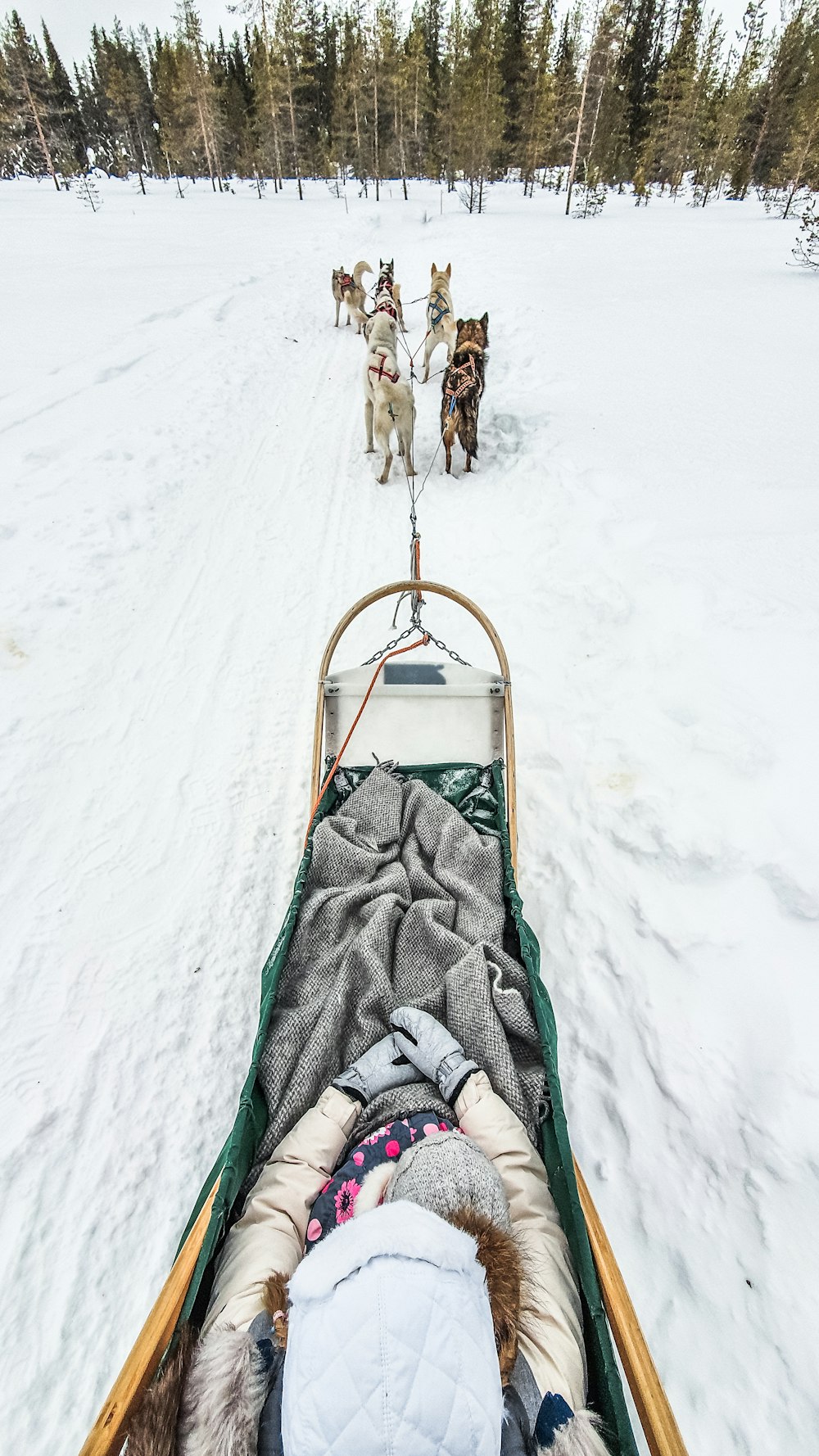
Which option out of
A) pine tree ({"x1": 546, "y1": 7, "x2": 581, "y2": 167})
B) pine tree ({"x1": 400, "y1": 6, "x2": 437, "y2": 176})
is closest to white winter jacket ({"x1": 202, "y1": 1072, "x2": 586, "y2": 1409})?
pine tree ({"x1": 546, "y1": 7, "x2": 581, "y2": 167})

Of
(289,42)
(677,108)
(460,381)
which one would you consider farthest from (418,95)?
(460,381)

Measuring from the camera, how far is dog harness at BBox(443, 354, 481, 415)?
5152 mm

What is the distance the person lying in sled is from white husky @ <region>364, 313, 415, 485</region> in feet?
15.9

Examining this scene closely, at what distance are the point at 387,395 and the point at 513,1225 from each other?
5234 millimetres

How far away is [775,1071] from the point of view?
6.28 feet

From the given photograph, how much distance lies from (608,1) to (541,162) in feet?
28.2

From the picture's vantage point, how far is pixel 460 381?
518 cm

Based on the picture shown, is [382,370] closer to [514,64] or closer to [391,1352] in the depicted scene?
[391,1352]

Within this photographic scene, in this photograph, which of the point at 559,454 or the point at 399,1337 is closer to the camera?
the point at 399,1337

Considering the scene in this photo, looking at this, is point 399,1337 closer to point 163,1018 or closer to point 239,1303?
point 239,1303

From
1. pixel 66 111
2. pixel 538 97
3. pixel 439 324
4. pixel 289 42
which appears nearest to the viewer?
pixel 439 324

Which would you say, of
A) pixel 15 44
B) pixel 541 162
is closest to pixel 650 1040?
pixel 541 162

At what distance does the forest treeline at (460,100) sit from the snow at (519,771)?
61.9ft

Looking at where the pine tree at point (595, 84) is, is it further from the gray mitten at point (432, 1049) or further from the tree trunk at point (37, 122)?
the gray mitten at point (432, 1049)
